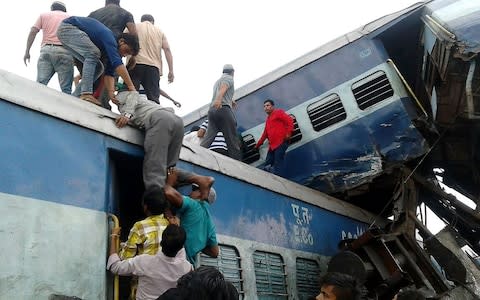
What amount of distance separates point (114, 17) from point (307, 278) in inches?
137

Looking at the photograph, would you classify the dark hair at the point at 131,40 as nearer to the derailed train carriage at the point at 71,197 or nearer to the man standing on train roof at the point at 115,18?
the man standing on train roof at the point at 115,18

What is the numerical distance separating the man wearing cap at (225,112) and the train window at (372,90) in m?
1.91

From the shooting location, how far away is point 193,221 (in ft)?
13.6

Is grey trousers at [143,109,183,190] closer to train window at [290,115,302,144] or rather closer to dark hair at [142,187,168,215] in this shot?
dark hair at [142,187,168,215]

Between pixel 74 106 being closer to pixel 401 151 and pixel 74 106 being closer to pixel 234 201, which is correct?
pixel 234 201

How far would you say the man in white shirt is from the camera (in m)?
3.45

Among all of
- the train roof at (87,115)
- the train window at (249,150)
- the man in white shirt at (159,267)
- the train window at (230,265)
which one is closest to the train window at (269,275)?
the train window at (230,265)

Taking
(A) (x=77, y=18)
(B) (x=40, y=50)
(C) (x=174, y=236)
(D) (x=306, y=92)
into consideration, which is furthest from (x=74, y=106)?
(D) (x=306, y=92)

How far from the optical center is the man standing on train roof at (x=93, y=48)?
4.79m

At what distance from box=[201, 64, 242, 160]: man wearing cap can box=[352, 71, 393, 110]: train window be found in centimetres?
191

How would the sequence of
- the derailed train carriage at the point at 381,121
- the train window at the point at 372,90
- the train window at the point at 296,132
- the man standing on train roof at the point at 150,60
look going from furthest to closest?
the train window at the point at 296,132, the train window at the point at 372,90, the derailed train carriage at the point at 381,121, the man standing on train roof at the point at 150,60

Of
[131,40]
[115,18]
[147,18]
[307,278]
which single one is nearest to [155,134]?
[131,40]

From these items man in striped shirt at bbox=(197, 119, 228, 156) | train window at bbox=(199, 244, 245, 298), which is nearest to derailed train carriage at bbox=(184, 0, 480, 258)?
man in striped shirt at bbox=(197, 119, 228, 156)

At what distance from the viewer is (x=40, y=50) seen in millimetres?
5891
